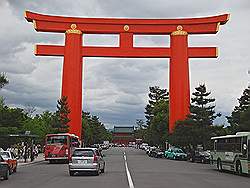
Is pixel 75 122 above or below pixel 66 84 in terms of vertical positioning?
below

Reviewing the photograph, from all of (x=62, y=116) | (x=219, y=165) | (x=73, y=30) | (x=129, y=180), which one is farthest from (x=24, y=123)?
(x=129, y=180)

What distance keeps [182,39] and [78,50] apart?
12.3 meters

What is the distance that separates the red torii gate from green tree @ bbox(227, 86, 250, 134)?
595 cm

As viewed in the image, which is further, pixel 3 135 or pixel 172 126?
pixel 172 126

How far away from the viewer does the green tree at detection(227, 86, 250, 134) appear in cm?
4436

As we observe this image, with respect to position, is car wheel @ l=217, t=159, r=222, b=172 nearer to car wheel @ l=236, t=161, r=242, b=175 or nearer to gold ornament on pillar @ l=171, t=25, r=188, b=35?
car wheel @ l=236, t=161, r=242, b=175

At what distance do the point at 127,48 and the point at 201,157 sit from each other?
15.2 metres

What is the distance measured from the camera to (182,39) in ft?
185

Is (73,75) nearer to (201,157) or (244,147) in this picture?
(201,157)

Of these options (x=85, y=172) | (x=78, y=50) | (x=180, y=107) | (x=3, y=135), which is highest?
(x=78, y=50)

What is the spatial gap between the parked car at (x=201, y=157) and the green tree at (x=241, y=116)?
3.84 m

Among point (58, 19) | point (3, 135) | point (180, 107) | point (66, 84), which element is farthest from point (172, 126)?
point (3, 135)

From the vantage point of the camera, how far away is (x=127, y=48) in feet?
180

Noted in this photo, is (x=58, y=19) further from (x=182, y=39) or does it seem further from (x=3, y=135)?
(x=3, y=135)
